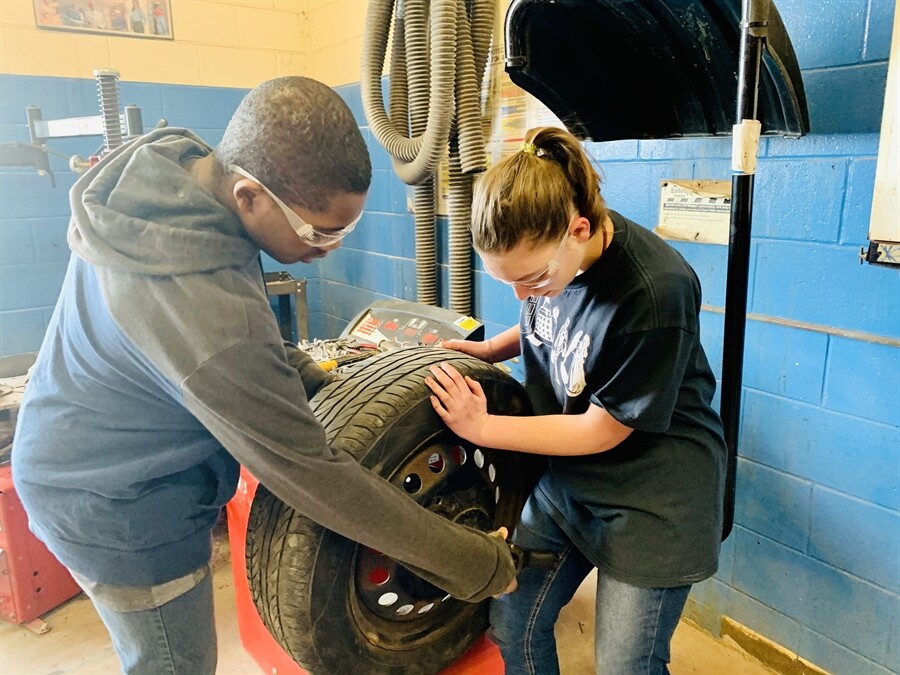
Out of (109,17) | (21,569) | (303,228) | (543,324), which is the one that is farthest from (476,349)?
(109,17)

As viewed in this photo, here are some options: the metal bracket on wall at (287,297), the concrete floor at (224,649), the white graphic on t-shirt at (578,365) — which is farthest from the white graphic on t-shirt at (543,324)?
the metal bracket on wall at (287,297)

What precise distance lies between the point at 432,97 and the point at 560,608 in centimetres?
192

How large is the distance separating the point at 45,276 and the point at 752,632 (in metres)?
3.44

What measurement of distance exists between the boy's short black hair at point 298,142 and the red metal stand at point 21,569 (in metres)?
1.89

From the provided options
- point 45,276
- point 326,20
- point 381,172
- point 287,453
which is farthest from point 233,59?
point 287,453

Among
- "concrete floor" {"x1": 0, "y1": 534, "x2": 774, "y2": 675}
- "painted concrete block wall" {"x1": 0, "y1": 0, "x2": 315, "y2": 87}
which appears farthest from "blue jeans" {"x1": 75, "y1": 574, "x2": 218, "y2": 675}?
"painted concrete block wall" {"x1": 0, "y1": 0, "x2": 315, "y2": 87}

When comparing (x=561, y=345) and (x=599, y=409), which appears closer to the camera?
(x=599, y=409)

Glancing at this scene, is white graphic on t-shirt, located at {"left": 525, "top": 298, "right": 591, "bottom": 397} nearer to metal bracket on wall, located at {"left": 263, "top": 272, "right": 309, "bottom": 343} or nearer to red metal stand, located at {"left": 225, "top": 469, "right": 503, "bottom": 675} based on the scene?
red metal stand, located at {"left": 225, "top": 469, "right": 503, "bottom": 675}

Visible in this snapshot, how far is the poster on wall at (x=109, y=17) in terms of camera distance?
10.4 feet

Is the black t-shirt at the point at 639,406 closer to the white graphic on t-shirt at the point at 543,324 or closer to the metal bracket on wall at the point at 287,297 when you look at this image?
the white graphic on t-shirt at the point at 543,324

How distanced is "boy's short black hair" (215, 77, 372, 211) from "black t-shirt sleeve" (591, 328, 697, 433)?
0.56m

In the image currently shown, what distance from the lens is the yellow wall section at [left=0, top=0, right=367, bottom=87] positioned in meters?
3.14

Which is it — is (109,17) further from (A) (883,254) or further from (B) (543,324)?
(A) (883,254)

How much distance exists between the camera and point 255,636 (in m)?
A: 2.04
